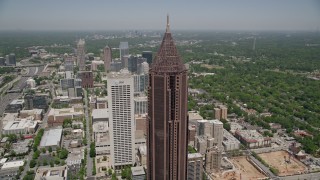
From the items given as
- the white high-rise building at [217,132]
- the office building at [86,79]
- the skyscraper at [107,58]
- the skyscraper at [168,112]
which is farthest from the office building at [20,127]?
the skyscraper at [107,58]

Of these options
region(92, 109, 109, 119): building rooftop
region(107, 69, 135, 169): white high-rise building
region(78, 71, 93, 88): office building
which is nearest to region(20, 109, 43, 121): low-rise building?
region(92, 109, 109, 119): building rooftop

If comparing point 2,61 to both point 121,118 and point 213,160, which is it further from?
point 213,160

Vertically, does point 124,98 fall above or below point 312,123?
above

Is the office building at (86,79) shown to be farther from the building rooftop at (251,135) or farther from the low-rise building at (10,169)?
the building rooftop at (251,135)

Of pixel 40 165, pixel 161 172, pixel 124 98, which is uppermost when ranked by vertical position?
pixel 124 98

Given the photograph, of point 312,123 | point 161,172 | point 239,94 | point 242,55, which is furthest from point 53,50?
point 161,172

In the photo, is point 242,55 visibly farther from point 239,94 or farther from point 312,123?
point 312,123
